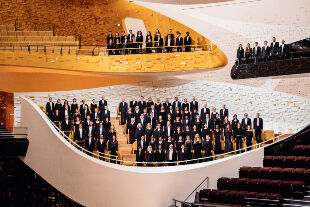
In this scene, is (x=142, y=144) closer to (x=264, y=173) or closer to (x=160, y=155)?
(x=160, y=155)

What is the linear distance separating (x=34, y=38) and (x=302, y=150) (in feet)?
20.0

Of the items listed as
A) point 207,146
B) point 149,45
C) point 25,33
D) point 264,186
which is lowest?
point 264,186

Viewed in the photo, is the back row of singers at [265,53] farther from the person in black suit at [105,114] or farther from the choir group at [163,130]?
the person in black suit at [105,114]

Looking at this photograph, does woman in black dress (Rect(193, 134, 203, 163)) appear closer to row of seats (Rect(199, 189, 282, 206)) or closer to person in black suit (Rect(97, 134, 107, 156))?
row of seats (Rect(199, 189, 282, 206))

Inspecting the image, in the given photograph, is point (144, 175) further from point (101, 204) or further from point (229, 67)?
point (229, 67)

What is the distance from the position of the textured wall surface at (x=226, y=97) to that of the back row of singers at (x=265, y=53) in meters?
0.93

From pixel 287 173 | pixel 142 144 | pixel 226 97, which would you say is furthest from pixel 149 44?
pixel 287 173

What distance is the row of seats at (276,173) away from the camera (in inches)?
239

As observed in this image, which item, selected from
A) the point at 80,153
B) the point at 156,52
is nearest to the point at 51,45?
the point at 156,52

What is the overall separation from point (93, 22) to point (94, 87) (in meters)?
1.59

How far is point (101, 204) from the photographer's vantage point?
744 cm

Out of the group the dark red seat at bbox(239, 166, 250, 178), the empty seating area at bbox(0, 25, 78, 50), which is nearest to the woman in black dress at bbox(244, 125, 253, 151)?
the dark red seat at bbox(239, 166, 250, 178)

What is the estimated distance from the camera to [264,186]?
19.9 ft

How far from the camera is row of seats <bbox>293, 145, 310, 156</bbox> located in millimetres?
6516
